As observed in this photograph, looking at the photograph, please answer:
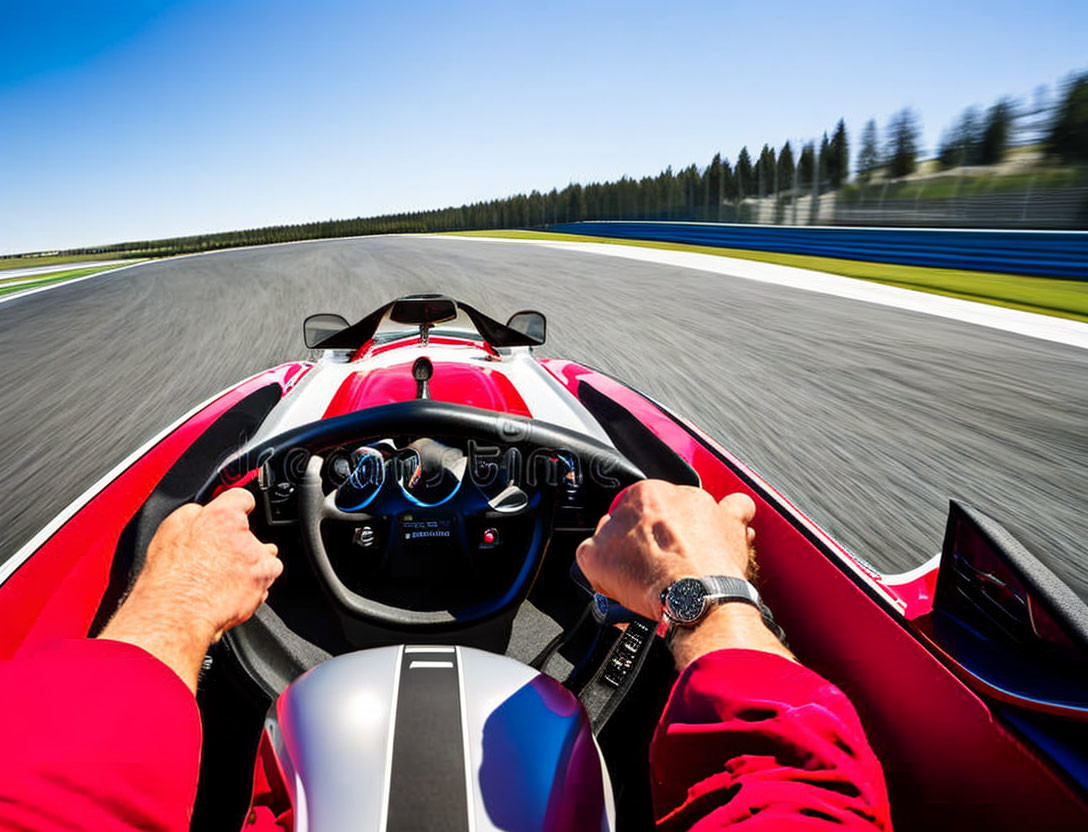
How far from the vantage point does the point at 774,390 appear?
17.3ft

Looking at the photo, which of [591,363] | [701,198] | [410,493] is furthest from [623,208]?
[410,493]

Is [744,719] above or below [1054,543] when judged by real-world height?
above

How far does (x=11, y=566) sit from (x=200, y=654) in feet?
2.63

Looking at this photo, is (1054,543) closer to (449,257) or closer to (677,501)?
(677,501)

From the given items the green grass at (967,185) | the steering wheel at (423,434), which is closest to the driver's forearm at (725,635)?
the steering wheel at (423,434)

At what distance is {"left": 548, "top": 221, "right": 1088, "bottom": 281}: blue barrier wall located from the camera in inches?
436

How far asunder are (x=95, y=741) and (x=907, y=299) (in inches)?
462

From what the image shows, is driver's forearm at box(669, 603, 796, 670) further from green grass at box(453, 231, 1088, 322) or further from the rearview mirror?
green grass at box(453, 231, 1088, 322)

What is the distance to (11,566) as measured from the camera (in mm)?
1501

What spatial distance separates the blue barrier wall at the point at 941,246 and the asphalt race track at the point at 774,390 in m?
4.72

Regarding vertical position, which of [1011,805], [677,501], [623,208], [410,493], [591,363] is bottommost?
[623,208]

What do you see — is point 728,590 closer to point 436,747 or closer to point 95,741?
point 436,747

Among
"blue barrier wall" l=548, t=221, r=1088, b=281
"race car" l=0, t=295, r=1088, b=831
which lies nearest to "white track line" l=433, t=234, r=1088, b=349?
"blue barrier wall" l=548, t=221, r=1088, b=281

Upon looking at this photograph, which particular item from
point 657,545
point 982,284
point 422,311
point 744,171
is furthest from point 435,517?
point 744,171
